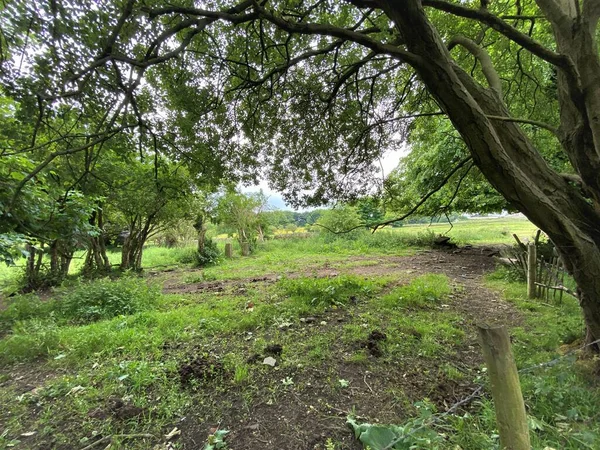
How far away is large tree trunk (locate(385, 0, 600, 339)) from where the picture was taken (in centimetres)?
204

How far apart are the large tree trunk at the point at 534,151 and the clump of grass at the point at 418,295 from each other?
93.6 inches

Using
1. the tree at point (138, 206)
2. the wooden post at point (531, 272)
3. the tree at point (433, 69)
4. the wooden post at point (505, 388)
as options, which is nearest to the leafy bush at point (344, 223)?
the tree at point (138, 206)

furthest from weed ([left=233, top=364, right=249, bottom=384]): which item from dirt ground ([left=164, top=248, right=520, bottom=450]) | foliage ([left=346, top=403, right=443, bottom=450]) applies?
foliage ([left=346, top=403, right=443, bottom=450])

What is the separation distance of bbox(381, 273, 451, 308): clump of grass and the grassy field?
0.11ft

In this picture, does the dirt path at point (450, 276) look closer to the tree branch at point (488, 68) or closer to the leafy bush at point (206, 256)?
the leafy bush at point (206, 256)

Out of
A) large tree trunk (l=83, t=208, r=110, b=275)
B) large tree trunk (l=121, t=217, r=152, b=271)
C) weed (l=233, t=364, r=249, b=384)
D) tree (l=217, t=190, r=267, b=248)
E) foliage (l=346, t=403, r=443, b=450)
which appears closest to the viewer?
foliage (l=346, t=403, r=443, b=450)

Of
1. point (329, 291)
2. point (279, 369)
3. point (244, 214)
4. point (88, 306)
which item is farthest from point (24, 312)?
point (244, 214)

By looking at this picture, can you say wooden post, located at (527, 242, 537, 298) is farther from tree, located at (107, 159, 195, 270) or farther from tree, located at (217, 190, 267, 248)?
tree, located at (217, 190, 267, 248)

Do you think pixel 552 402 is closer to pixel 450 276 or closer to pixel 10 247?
pixel 450 276

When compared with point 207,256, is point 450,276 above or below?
below

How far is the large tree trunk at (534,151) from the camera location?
2045 mm

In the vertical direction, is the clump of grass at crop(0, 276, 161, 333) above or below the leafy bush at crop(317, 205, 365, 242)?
below

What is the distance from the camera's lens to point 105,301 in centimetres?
514

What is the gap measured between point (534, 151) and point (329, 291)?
12.0 ft
